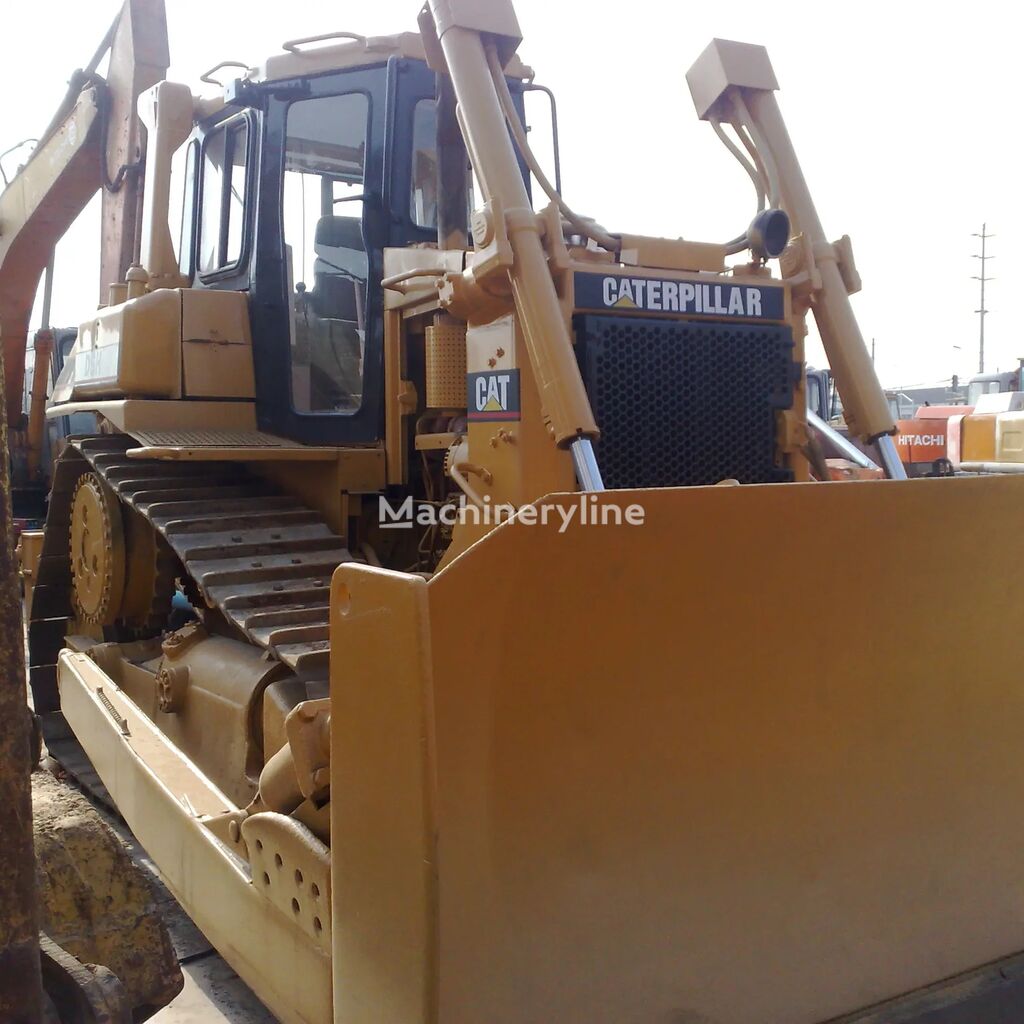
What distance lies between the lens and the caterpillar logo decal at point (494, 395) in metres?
3.05

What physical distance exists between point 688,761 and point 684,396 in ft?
4.79

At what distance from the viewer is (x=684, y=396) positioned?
320 centimetres

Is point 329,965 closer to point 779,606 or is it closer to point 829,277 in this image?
point 779,606

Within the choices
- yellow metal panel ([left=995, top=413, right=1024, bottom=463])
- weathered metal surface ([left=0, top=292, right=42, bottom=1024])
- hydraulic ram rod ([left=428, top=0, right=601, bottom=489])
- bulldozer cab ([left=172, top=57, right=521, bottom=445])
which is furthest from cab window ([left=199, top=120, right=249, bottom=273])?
yellow metal panel ([left=995, top=413, right=1024, bottom=463])

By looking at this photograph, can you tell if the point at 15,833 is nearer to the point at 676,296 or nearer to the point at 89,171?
the point at 676,296

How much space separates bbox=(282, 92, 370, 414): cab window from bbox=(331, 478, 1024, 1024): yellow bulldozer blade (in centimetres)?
219

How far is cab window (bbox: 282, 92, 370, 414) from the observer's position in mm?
3963

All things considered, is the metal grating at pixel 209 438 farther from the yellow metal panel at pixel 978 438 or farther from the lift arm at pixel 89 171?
the yellow metal panel at pixel 978 438

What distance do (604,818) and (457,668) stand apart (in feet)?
1.33

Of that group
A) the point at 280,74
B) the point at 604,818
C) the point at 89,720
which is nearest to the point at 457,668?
the point at 604,818

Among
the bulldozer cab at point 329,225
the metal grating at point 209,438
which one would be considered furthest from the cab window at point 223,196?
the metal grating at point 209,438

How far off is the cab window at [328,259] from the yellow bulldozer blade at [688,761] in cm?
219

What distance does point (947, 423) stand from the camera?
15430 mm

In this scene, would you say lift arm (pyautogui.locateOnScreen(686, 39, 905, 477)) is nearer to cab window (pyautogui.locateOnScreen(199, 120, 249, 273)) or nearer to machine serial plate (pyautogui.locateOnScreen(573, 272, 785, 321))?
machine serial plate (pyautogui.locateOnScreen(573, 272, 785, 321))
